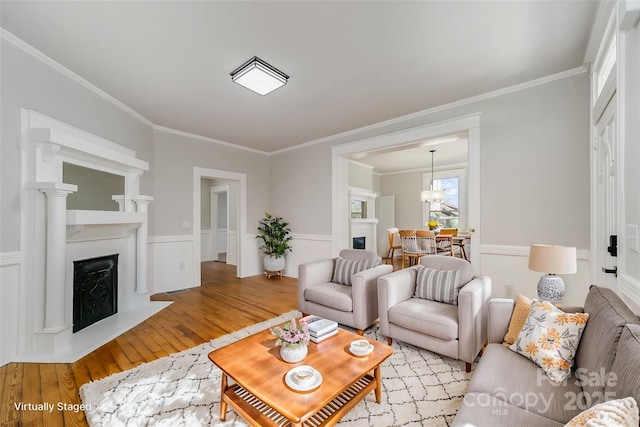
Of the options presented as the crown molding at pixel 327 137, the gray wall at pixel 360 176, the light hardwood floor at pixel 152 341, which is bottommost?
the light hardwood floor at pixel 152 341

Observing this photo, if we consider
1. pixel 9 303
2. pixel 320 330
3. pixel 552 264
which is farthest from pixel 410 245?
pixel 9 303

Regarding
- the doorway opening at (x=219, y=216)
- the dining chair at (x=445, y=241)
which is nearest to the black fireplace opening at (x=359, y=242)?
the dining chair at (x=445, y=241)

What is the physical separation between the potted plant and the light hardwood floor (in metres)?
0.46

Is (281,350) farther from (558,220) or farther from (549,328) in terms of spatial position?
(558,220)

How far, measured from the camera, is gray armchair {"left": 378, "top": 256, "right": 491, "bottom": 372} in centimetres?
210

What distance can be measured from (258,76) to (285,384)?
99.9 inches

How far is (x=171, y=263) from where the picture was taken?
447 cm

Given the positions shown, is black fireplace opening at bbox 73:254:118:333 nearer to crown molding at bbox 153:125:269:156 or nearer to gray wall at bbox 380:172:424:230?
crown molding at bbox 153:125:269:156

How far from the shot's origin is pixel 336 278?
10.9 feet

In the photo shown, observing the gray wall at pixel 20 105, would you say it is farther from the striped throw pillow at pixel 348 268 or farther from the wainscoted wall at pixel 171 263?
the striped throw pillow at pixel 348 268

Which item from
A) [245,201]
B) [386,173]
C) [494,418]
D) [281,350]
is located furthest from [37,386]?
[386,173]

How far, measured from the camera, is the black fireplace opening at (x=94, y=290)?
281 centimetres

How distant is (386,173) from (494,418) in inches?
305

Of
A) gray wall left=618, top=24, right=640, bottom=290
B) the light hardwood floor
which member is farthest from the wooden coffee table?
gray wall left=618, top=24, right=640, bottom=290
